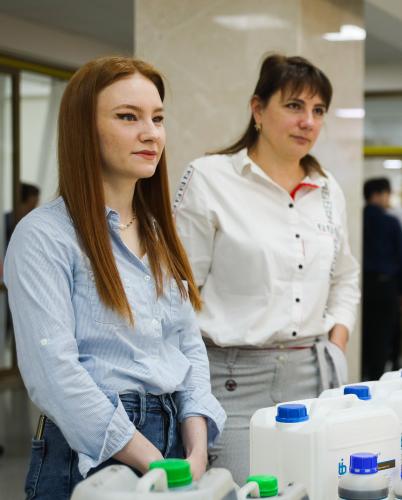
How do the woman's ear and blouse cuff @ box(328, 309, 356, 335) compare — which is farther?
blouse cuff @ box(328, 309, 356, 335)

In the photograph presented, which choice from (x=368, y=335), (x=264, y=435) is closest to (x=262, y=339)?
(x=264, y=435)

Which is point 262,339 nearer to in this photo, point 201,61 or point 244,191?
point 244,191

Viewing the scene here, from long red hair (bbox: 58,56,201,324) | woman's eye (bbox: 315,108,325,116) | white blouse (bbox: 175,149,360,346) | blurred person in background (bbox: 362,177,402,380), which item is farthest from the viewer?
blurred person in background (bbox: 362,177,402,380)

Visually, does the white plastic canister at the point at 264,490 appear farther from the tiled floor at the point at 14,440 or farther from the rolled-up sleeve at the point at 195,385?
the tiled floor at the point at 14,440

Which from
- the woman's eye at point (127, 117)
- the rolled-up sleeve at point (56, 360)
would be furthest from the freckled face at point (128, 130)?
the rolled-up sleeve at point (56, 360)

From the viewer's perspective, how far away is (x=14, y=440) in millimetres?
6391

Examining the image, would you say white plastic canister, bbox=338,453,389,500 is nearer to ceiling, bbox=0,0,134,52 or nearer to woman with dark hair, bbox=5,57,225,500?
woman with dark hair, bbox=5,57,225,500

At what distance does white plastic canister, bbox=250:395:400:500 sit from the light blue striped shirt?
0.99 feet

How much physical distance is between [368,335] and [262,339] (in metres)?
5.28

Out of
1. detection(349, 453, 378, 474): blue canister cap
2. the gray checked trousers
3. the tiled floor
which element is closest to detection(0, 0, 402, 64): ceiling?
the tiled floor

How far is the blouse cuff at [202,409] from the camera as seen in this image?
7.23 feet

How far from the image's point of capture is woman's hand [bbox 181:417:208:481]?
6.97 feet

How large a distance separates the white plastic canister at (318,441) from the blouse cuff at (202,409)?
27cm

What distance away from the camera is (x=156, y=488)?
1.48 m
